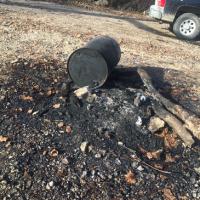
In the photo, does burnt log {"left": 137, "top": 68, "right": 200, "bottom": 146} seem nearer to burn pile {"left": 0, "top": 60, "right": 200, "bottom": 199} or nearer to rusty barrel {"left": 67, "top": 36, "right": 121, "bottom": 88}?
burn pile {"left": 0, "top": 60, "right": 200, "bottom": 199}

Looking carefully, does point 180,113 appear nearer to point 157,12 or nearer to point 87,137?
point 87,137

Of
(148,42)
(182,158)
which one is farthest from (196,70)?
(182,158)

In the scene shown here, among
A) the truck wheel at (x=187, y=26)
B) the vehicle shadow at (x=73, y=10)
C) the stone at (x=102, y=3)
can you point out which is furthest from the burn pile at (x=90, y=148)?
the stone at (x=102, y=3)

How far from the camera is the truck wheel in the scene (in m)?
12.2

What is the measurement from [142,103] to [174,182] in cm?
153

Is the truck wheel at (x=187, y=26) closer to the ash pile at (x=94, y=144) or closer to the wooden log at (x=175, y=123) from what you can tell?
the ash pile at (x=94, y=144)

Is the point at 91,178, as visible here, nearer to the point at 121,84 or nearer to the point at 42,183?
the point at 42,183

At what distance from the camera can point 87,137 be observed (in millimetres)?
5965

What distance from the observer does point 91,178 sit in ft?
17.7

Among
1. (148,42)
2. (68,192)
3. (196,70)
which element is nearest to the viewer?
(68,192)

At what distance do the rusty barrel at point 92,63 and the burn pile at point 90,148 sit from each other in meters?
0.23

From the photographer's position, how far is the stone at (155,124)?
20.4ft

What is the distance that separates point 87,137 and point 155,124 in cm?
108

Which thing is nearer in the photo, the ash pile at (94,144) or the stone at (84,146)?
the ash pile at (94,144)
